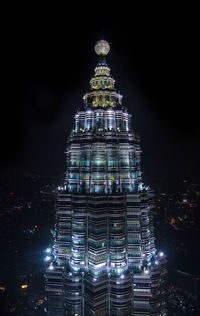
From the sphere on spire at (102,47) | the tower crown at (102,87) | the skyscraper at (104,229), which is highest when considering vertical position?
the sphere on spire at (102,47)

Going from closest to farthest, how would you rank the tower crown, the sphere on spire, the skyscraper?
the skyscraper → the tower crown → the sphere on spire

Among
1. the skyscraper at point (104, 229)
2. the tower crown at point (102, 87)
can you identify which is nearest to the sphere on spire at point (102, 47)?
the tower crown at point (102, 87)

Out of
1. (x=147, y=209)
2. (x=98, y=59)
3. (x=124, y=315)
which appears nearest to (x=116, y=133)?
(x=147, y=209)

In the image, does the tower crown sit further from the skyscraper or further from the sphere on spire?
the skyscraper

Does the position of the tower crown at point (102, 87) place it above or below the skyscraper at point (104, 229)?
above

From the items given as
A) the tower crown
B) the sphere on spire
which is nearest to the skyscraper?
the tower crown

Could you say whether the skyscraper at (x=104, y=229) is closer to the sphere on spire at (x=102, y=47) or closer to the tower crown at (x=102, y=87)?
the tower crown at (x=102, y=87)
